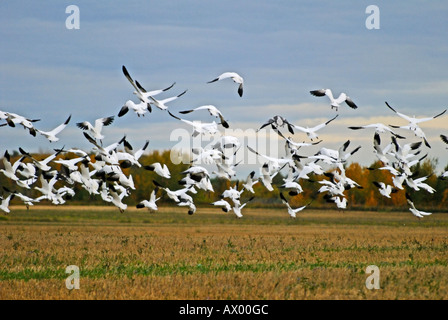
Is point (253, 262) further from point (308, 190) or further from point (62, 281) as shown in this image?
point (308, 190)

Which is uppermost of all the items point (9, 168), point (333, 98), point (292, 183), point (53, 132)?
point (333, 98)

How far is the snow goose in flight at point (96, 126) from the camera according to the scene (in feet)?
73.3

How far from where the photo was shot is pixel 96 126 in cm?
2248

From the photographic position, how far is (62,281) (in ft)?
60.5

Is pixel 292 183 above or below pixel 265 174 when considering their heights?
below

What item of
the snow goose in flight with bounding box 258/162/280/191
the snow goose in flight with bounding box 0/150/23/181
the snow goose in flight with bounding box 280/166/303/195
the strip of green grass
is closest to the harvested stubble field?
the strip of green grass

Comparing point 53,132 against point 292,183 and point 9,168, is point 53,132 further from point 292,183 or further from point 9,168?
point 292,183

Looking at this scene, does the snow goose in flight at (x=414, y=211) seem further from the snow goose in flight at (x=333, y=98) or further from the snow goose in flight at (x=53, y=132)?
the snow goose in flight at (x=53, y=132)

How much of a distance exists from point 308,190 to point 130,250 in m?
62.4

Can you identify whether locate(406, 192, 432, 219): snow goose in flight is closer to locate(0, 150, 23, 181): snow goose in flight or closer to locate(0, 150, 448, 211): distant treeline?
locate(0, 150, 23, 181): snow goose in flight

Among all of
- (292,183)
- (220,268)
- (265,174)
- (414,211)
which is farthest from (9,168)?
(414,211)

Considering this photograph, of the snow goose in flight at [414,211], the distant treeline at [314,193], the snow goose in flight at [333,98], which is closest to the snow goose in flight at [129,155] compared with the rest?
the snow goose in flight at [333,98]

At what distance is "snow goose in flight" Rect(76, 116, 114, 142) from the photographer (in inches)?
879
